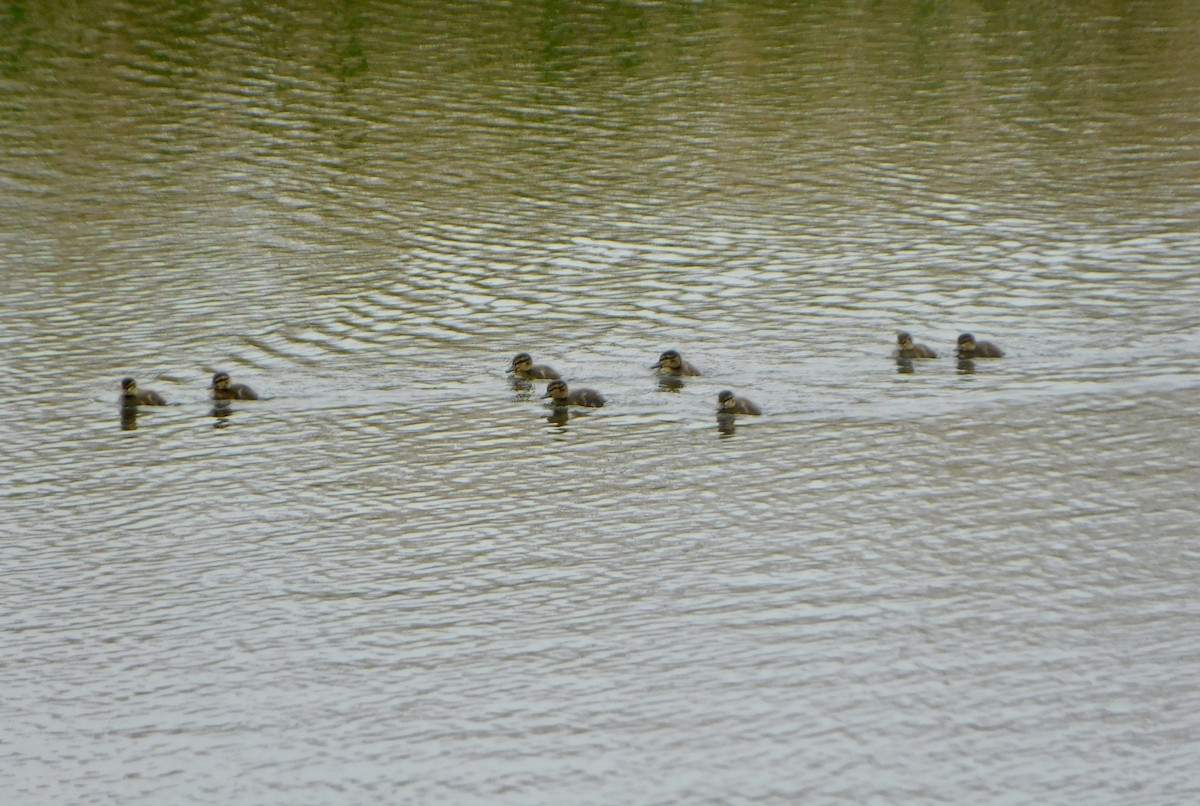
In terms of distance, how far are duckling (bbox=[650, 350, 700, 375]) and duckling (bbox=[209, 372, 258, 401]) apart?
385 cm

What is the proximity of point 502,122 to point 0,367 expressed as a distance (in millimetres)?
13125

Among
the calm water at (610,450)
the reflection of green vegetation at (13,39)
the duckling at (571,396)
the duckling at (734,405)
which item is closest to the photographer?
the calm water at (610,450)

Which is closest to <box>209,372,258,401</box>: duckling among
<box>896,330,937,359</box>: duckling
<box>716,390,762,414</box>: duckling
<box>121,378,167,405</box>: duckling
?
<box>121,378,167,405</box>: duckling

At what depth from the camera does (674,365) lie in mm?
18422

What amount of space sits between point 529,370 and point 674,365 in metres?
1.35

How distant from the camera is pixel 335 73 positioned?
1410 inches

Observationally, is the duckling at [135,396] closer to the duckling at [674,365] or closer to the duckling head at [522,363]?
the duckling head at [522,363]

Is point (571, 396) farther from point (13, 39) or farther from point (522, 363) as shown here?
point (13, 39)

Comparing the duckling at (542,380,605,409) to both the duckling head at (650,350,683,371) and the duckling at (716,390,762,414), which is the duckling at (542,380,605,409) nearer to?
the duckling head at (650,350,683,371)

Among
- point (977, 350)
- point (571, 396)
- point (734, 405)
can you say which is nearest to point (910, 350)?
point (977, 350)

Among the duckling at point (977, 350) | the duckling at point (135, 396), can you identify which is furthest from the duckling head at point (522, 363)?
the duckling at point (977, 350)

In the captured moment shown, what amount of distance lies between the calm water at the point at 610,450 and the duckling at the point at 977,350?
1.14 ft

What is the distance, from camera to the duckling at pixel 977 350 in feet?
60.9

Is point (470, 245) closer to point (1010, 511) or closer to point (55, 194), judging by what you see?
point (55, 194)
